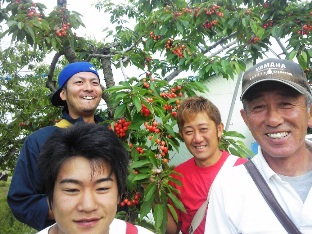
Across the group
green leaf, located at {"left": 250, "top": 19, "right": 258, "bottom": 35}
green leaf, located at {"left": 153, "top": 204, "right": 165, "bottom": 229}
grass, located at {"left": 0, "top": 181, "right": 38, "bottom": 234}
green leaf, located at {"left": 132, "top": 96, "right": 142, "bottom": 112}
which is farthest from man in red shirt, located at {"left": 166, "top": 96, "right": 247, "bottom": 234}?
grass, located at {"left": 0, "top": 181, "right": 38, "bottom": 234}

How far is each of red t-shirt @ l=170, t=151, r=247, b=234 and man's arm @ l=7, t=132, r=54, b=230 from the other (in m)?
0.76

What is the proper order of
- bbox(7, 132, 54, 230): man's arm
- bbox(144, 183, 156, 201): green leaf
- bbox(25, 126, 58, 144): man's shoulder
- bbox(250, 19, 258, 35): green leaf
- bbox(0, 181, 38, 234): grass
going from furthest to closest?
bbox(0, 181, 38, 234): grass < bbox(250, 19, 258, 35): green leaf < bbox(144, 183, 156, 201): green leaf < bbox(25, 126, 58, 144): man's shoulder < bbox(7, 132, 54, 230): man's arm

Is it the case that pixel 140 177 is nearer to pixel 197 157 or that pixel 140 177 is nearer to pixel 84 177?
pixel 197 157

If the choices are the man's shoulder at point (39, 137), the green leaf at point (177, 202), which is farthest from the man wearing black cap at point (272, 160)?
the man's shoulder at point (39, 137)

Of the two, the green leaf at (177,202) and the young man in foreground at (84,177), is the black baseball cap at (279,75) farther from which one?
the green leaf at (177,202)

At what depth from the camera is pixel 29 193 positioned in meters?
1.84

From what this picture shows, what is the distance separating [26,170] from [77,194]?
2.28 feet

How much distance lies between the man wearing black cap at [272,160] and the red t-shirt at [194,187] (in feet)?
2.30

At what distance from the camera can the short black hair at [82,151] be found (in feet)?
4.47

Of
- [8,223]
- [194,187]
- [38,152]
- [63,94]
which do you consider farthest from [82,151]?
[8,223]

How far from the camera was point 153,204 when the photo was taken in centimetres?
221

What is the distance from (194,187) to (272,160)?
787mm

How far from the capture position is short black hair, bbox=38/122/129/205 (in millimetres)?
1361

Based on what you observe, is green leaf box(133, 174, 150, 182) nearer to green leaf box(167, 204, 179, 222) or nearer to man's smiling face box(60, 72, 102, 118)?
green leaf box(167, 204, 179, 222)
